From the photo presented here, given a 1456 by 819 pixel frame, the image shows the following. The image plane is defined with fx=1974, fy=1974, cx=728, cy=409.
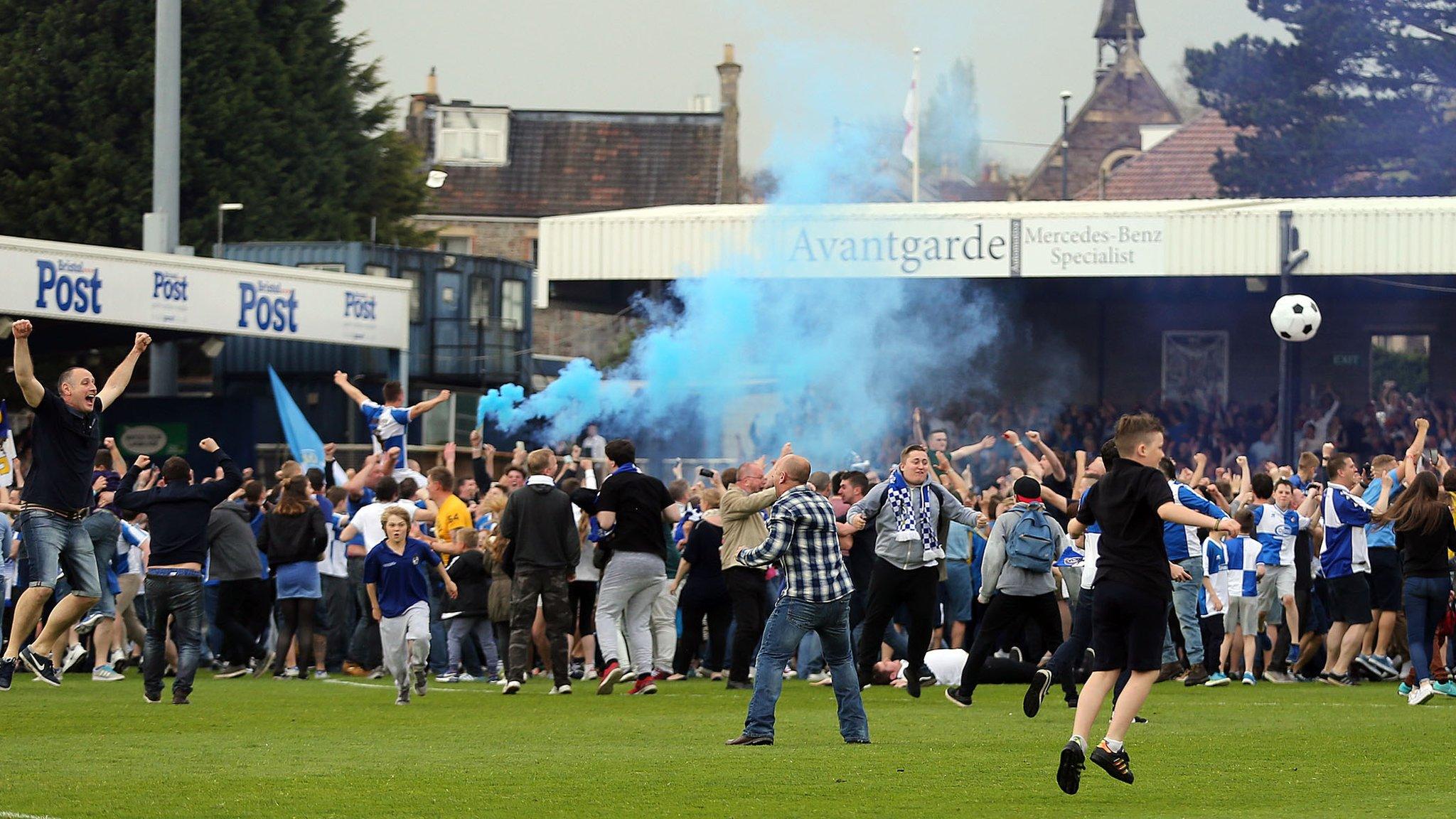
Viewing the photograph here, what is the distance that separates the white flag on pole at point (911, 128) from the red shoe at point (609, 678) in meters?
20.9

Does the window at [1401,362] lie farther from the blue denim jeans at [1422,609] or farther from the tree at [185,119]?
the tree at [185,119]

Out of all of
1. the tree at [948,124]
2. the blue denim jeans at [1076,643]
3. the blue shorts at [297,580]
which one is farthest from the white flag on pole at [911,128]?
the blue denim jeans at [1076,643]

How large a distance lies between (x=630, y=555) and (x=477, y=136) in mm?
45915

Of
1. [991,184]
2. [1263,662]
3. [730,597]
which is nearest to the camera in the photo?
[730,597]

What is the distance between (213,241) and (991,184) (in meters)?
44.2

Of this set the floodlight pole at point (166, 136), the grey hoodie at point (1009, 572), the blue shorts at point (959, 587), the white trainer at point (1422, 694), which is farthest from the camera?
the floodlight pole at point (166, 136)

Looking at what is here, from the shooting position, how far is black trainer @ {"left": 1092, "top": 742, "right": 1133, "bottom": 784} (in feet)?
27.8

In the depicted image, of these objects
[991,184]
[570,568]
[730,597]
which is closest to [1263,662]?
[730,597]

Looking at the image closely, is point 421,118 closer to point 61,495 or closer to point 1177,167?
point 1177,167

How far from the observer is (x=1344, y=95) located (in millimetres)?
45156

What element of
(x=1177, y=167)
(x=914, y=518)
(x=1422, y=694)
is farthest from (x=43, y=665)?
(x=1177, y=167)

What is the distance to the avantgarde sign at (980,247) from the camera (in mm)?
30156

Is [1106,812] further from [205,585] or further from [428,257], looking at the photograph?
[428,257]

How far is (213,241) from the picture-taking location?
135 feet
